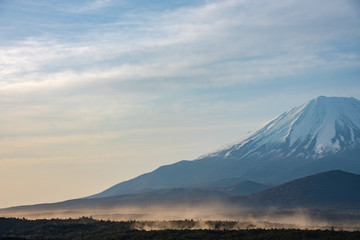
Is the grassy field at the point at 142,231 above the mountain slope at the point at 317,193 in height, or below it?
below

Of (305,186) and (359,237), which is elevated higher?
(305,186)

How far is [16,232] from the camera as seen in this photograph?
245ft

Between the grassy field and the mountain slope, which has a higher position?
the mountain slope

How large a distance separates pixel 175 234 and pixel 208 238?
4.89 m

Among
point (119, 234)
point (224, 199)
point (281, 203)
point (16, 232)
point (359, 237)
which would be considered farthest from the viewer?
point (224, 199)

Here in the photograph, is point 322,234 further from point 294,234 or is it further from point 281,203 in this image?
point 281,203

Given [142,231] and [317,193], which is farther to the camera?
[317,193]

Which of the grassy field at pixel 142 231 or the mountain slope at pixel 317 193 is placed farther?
the mountain slope at pixel 317 193

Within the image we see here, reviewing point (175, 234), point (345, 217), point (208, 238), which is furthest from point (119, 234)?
point (345, 217)

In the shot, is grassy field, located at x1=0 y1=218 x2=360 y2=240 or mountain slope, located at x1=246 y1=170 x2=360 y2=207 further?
mountain slope, located at x1=246 y1=170 x2=360 y2=207

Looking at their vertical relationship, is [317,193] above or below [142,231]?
above

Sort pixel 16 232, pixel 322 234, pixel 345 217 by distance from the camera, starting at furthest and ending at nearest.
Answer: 1. pixel 345 217
2. pixel 16 232
3. pixel 322 234

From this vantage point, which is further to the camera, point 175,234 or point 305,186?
point 305,186

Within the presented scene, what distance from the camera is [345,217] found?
117375mm
